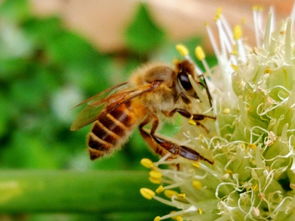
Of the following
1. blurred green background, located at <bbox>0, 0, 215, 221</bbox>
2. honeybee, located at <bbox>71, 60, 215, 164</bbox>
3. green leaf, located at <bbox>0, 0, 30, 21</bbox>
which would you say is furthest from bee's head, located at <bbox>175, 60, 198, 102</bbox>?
green leaf, located at <bbox>0, 0, 30, 21</bbox>

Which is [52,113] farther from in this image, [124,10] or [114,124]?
[114,124]

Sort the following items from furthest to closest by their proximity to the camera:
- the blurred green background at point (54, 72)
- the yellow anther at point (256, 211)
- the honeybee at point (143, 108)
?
the blurred green background at point (54, 72), the honeybee at point (143, 108), the yellow anther at point (256, 211)

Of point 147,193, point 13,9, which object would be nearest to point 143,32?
point 13,9

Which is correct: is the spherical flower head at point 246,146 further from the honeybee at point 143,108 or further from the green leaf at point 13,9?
the green leaf at point 13,9

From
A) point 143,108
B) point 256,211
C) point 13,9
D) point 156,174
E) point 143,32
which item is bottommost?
point 256,211

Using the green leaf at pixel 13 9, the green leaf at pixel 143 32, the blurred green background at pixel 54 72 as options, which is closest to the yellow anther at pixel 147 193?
the blurred green background at pixel 54 72

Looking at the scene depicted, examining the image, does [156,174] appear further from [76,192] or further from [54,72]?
[54,72]

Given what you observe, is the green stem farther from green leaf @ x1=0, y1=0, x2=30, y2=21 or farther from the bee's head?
green leaf @ x1=0, y1=0, x2=30, y2=21
